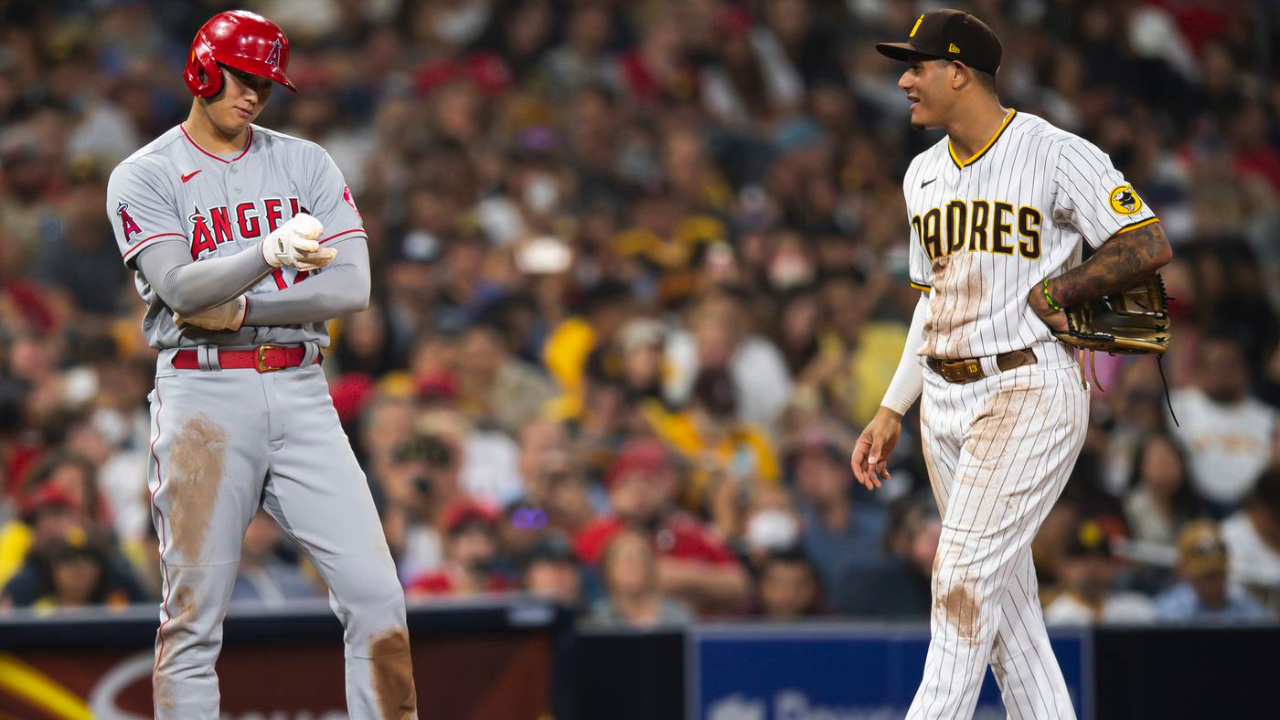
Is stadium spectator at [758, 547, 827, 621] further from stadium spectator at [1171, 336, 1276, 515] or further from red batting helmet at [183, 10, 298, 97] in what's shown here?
red batting helmet at [183, 10, 298, 97]

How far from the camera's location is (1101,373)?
8.96 m

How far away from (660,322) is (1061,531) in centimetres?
272

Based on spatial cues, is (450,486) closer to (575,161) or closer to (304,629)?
(304,629)

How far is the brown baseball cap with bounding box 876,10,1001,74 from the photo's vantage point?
3887 millimetres

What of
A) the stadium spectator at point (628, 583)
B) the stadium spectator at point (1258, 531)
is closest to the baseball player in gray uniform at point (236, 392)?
the stadium spectator at point (628, 583)

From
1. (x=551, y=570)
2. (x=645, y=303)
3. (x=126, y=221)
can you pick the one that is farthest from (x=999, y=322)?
(x=645, y=303)

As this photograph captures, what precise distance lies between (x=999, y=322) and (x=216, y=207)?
1889mm

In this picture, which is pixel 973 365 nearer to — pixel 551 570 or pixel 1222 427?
pixel 551 570

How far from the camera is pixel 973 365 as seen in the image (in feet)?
12.8

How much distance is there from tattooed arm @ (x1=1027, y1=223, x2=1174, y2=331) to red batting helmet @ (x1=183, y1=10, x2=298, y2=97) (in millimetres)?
1883

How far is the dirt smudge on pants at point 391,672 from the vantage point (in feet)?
12.6

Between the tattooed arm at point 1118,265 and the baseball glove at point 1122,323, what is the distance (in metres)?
0.06

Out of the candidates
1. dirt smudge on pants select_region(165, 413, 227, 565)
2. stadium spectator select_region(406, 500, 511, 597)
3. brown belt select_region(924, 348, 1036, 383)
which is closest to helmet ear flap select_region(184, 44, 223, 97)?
dirt smudge on pants select_region(165, 413, 227, 565)

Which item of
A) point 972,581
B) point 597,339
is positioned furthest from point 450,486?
point 972,581
